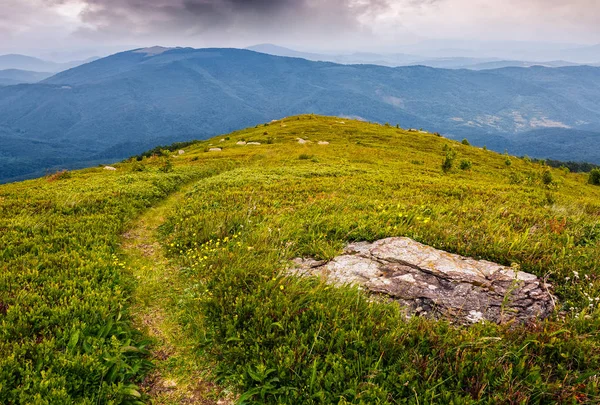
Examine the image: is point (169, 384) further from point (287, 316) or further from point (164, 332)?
point (287, 316)

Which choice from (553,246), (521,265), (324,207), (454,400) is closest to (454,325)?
(454,400)

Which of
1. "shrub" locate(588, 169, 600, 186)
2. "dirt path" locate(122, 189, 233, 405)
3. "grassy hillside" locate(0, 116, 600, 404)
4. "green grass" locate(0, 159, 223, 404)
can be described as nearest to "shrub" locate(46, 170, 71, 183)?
"grassy hillside" locate(0, 116, 600, 404)

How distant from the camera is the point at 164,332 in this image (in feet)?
23.8

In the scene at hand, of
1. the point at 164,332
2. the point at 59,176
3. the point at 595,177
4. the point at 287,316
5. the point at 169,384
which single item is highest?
the point at 287,316

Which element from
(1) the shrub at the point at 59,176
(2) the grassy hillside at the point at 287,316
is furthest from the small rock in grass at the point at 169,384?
(1) the shrub at the point at 59,176

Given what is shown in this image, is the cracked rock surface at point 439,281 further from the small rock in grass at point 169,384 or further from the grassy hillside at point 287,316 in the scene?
the small rock in grass at point 169,384

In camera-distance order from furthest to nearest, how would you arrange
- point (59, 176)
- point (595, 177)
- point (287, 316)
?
point (595, 177)
point (59, 176)
point (287, 316)

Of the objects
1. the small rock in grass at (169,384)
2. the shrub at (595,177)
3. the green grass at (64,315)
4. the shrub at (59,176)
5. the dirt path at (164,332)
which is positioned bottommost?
the shrub at (595,177)

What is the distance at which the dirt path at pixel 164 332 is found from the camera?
19.0ft

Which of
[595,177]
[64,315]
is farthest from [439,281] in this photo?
[595,177]

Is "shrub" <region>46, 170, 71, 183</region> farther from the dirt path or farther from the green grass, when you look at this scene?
the dirt path

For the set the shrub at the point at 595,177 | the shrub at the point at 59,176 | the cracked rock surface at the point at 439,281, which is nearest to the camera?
the cracked rock surface at the point at 439,281

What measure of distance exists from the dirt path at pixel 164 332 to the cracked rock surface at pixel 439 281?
3.20 m

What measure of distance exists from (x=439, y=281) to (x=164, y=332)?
6.67 meters
